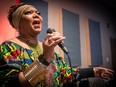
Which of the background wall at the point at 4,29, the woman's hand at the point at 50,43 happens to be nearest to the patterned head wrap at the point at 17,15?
the woman's hand at the point at 50,43

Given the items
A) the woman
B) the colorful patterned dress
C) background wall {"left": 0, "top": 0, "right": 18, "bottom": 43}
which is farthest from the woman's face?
background wall {"left": 0, "top": 0, "right": 18, "bottom": 43}

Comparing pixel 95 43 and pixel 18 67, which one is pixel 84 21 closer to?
pixel 95 43

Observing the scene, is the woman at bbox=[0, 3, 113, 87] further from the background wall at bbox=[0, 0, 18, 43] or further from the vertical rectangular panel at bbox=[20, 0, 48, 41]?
the vertical rectangular panel at bbox=[20, 0, 48, 41]

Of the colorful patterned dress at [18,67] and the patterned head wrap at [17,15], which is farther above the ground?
the patterned head wrap at [17,15]

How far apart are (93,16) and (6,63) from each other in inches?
141

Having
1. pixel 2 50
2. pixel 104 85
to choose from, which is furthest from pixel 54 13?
pixel 2 50

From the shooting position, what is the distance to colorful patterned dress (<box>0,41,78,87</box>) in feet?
3.33

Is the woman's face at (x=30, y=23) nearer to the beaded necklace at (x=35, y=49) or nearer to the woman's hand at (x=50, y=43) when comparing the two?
the beaded necklace at (x=35, y=49)

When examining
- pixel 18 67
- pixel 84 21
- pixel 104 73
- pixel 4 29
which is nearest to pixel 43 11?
pixel 4 29

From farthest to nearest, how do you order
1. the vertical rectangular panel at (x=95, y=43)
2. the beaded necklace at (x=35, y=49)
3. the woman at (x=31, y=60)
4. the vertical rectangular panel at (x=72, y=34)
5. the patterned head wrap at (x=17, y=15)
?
1. the vertical rectangular panel at (x=95, y=43)
2. the vertical rectangular panel at (x=72, y=34)
3. the patterned head wrap at (x=17, y=15)
4. the beaded necklace at (x=35, y=49)
5. the woman at (x=31, y=60)

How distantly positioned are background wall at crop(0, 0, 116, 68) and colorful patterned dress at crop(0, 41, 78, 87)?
0.98m

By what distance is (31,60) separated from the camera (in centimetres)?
123

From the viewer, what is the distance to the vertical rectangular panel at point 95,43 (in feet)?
13.6

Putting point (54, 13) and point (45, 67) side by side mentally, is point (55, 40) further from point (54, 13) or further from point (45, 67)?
point (54, 13)
